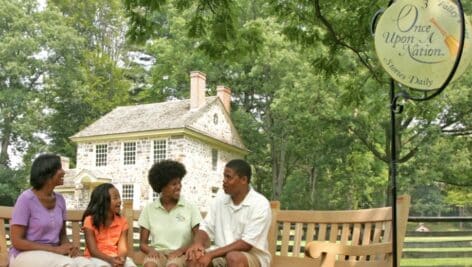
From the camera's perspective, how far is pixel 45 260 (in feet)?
13.6

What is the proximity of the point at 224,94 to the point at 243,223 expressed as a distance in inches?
1144

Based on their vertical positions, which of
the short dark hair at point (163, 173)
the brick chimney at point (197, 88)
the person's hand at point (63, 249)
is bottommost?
the person's hand at point (63, 249)

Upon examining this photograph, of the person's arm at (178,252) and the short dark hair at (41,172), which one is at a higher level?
Answer: the short dark hair at (41,172)

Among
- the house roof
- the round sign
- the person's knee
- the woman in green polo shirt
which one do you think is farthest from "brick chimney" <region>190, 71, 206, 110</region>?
the person's knee

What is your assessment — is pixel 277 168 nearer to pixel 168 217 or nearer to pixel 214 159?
pixel 214 159

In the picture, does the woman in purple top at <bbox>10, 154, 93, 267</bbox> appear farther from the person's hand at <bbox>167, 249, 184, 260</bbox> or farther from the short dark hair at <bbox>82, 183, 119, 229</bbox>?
the person's hand at <bbox>167, 249, 184, 260</bbox>

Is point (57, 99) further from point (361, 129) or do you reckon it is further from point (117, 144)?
point (361, 129)

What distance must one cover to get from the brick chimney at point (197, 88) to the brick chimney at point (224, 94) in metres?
2.03

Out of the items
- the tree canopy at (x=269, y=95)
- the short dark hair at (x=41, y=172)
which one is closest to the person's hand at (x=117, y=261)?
the short dark hair at (x=41, y=172)

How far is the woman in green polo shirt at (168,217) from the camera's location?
4496mm

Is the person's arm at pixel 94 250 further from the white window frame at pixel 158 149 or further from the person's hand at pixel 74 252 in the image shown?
the white window frame at pixel 158 149

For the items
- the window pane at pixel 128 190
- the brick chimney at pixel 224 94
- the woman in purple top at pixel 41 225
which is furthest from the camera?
the brick chimney at pixel 224 94

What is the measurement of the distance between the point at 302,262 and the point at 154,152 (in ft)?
84.4

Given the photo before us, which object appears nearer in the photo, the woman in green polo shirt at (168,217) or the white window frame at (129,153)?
the woman in green polo shirt at (168,217)
